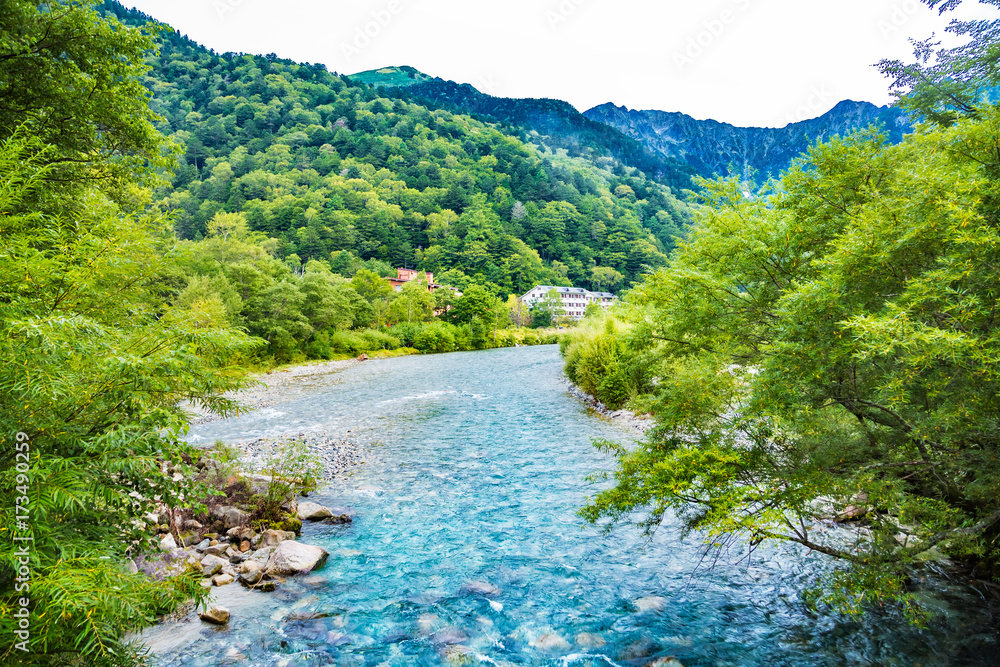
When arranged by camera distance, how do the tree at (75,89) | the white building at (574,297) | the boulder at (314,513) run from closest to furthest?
the tree at (75,89)
the boulder at (314,513)
the white building at (574,297)

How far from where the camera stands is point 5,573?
2574mm

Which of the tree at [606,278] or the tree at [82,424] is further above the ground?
the tree at [606,278]

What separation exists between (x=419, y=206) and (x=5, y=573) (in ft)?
391

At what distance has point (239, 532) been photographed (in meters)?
7.84

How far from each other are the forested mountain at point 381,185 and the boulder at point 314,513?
72.7 m

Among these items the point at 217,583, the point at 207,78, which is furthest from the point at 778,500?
the point at 207,78

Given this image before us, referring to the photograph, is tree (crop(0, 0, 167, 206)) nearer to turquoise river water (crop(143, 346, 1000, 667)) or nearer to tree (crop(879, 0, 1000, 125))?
turquoise river water (crop(143, 346, 1000, 667))

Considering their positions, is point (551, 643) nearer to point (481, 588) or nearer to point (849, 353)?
point (481, 588)

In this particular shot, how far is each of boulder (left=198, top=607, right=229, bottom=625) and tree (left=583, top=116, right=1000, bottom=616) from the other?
16.7 ft

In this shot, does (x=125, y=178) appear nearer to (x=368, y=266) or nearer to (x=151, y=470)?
(x=151, y=470)

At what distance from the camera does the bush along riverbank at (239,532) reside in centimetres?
646

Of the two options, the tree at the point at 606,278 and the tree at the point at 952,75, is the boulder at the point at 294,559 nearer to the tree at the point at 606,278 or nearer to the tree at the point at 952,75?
the tree at the point at 952,75

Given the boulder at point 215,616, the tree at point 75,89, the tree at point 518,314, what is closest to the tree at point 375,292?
the tree at point 518,314

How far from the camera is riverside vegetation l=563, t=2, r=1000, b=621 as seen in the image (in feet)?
10.3
